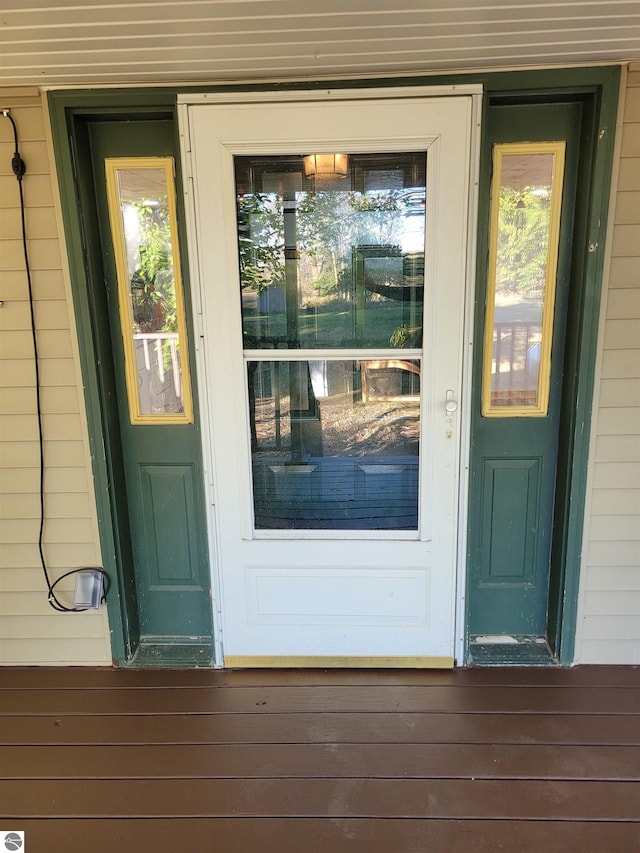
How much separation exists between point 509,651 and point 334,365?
133 cm

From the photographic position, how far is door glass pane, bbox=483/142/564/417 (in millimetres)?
1942

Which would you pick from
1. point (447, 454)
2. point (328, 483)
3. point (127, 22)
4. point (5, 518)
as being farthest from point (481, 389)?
point (5, 518)

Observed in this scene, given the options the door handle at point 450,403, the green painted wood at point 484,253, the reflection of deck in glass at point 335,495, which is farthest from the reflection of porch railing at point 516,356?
the reflection of deck in glass at point 335,495

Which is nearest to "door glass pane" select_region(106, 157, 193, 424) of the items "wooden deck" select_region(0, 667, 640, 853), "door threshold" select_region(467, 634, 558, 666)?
"wooden deck" select_region(0, 667, 640, 853)

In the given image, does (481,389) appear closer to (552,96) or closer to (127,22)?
(552,96)

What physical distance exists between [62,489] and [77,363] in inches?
19.0

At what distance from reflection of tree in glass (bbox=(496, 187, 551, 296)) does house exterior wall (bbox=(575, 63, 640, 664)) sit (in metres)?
0.23

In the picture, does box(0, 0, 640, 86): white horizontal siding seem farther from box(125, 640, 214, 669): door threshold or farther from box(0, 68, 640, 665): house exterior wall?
box(125, 640, 214, 669): door threshold

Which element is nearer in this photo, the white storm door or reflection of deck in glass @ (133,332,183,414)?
the white storm door

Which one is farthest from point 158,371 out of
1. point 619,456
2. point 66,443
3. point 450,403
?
point 619,456

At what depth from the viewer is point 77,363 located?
2.00 metres

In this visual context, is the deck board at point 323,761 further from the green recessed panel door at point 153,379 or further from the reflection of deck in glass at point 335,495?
the reflection of deck in glass at point 335,495

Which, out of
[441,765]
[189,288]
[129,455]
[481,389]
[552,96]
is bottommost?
[441,765]

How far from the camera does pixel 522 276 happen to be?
2.01 metres
